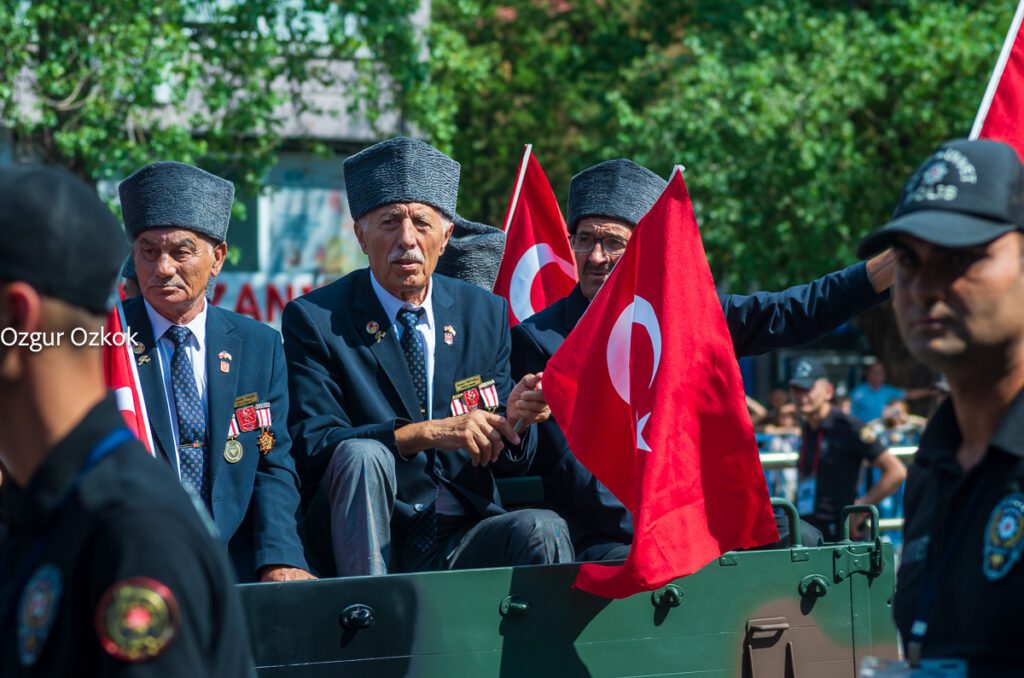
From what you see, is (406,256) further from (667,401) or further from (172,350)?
(667,401)

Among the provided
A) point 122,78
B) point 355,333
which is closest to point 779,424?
point 122,78

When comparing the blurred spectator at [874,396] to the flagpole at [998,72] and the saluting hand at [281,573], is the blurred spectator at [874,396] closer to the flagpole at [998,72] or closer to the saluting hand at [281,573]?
the flagpole at [998,72]

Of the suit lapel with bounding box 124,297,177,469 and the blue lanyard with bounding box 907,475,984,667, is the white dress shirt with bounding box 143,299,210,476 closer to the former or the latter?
the suit lapel with bounding box 124,297,177,469

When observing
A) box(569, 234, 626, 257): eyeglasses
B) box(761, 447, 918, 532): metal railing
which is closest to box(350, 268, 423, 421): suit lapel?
box(569, 234, 626, 257): eyeglasses

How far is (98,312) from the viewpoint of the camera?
2145 millimetres

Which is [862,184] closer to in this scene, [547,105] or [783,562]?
[547,105]

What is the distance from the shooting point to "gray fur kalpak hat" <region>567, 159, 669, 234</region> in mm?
5863

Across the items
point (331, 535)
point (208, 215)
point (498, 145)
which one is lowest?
point (331, 535)

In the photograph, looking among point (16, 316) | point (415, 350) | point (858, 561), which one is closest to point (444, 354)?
point (415, 350)

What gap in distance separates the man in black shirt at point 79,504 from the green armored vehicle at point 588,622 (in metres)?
2.04

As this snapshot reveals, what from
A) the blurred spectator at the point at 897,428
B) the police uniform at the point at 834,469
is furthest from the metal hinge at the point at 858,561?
the blurred spectator at the point at 897,428

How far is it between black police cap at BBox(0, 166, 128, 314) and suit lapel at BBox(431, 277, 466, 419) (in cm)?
321

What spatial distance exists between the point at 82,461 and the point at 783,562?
127 inches

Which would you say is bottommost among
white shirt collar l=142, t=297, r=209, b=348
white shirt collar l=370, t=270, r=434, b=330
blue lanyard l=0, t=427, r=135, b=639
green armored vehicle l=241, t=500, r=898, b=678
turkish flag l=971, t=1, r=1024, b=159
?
green armored vehicle l=241, t=500, r=898, b=678
